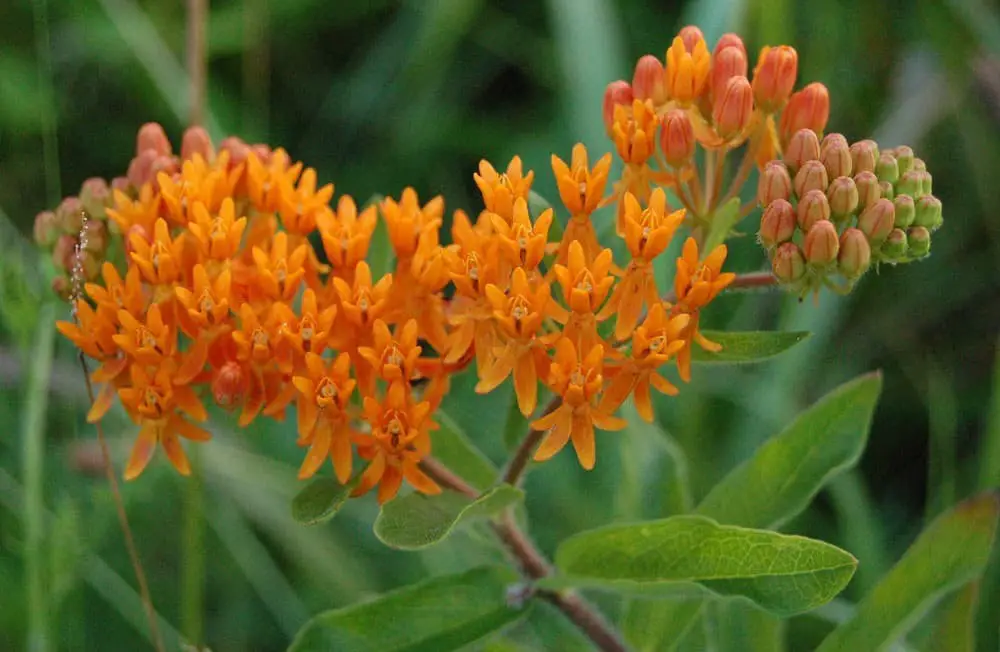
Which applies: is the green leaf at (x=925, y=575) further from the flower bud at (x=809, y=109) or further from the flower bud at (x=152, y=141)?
the flower bud at (x=152, y=141)

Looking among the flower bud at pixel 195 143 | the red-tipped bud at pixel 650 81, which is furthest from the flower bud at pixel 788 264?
the flower bud at pixel 195 143

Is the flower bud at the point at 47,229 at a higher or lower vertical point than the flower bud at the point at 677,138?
higher

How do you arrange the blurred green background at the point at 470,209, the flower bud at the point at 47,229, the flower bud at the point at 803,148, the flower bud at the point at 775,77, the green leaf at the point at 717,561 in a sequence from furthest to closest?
1. the blurred green background at the point at 470,209
2. the flower bud at the point at 47,229
3. the flower bud at the point at 775,77
4. the flower bud at the point at 803,148
5. the green leaf at the point at 717,561

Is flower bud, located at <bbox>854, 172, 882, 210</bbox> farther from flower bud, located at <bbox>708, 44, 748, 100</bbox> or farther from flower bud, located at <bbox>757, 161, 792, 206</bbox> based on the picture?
flower bud, located at <bbox>708, 44, 748, 100</bbox>

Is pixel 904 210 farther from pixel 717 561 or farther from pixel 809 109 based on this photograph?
pixel 717 561

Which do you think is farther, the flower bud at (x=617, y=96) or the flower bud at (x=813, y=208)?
the flower bud at (x=617, y=96)

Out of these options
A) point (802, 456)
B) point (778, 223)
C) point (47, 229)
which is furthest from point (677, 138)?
point (47, 229)

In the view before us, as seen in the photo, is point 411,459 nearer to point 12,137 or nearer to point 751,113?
point 751,113
